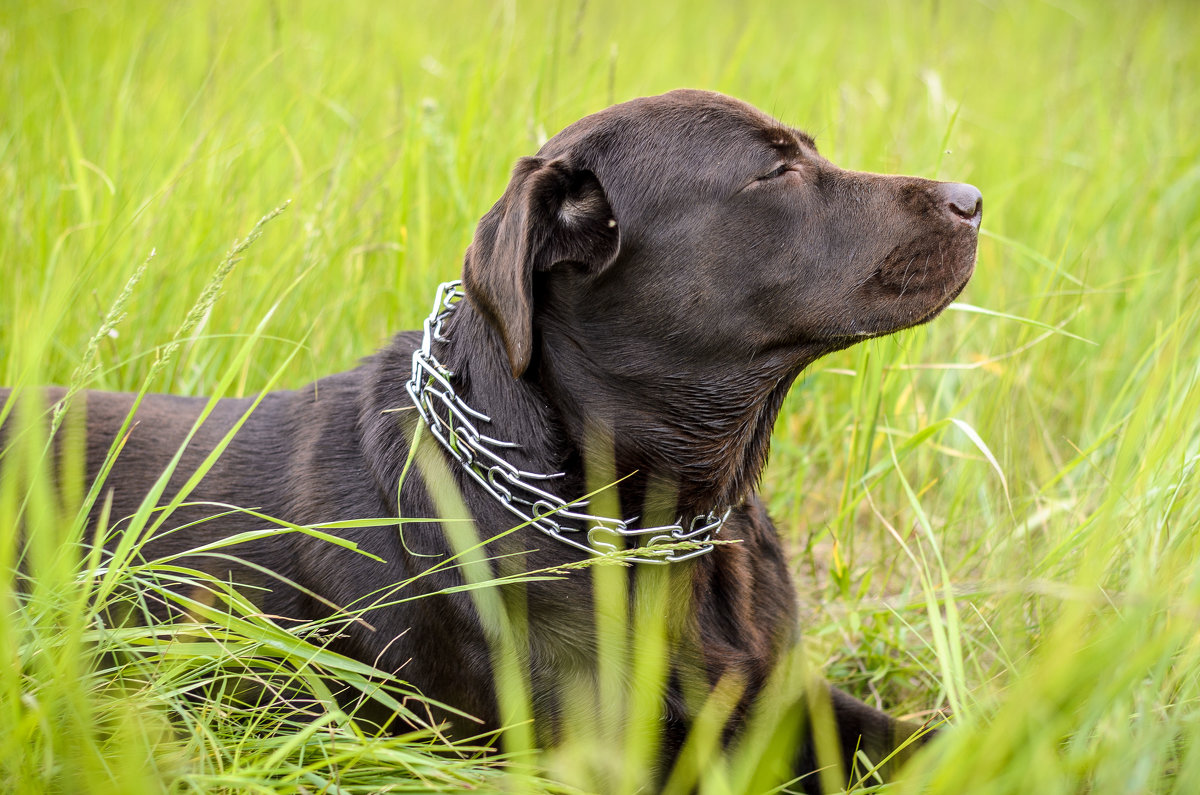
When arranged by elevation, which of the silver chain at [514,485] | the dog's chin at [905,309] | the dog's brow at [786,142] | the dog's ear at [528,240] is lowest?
the silver chain at [514,485]

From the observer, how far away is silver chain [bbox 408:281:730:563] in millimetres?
1830

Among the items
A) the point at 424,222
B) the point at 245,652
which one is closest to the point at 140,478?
the point at 245,652

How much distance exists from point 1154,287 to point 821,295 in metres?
1.67

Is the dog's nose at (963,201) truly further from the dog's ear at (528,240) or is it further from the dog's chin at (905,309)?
the dog's ear at (528,240)

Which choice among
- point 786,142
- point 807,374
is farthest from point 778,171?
point 807,374

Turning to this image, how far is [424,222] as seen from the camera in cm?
308

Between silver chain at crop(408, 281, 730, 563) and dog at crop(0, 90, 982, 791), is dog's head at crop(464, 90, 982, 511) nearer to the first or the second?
dog at crop(0, 90, 982, 791)

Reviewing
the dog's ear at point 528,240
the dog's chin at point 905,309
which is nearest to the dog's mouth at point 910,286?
the dog's chin at point 905,309

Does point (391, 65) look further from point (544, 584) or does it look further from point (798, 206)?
point (544, 584)

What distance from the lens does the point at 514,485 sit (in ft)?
6.12

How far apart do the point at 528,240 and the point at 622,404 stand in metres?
0.43

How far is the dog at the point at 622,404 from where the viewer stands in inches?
73.5

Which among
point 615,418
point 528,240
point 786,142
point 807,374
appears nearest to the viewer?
point 528,240

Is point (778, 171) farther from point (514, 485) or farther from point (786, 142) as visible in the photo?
point (514, 485)
